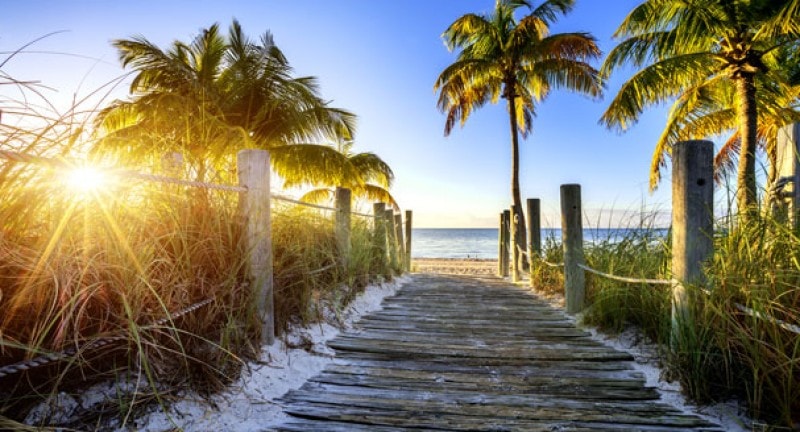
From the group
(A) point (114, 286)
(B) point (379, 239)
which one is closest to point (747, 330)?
(A) point (114, 286)

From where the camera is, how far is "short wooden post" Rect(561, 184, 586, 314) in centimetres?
421

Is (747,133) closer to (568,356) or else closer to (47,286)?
(568,356)

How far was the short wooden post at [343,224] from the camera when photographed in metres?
4.48

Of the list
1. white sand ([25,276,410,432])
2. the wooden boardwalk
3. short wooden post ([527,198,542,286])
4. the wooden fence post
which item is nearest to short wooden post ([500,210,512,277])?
the wooden fence post

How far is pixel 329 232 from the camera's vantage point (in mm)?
4605

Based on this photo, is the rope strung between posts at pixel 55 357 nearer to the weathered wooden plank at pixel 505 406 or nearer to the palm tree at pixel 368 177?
the weathered wooden plank at pixel 505 406

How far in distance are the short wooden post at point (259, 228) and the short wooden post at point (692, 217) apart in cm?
251

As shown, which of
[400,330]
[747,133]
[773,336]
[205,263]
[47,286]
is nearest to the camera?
[47,286]

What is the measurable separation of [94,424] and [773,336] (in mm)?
2927

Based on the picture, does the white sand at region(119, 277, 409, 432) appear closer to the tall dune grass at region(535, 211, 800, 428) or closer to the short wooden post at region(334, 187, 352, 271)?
the short wooden post at region(334, 187, 352, 271)

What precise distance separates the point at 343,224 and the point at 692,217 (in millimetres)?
3435

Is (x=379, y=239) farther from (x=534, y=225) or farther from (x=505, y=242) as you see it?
(x=505, y=242)

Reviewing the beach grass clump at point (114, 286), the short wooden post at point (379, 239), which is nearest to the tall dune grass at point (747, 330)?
the beach grass clump at point (114, 286)

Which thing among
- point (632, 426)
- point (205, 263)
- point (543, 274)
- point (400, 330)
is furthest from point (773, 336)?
point (543, 274)
